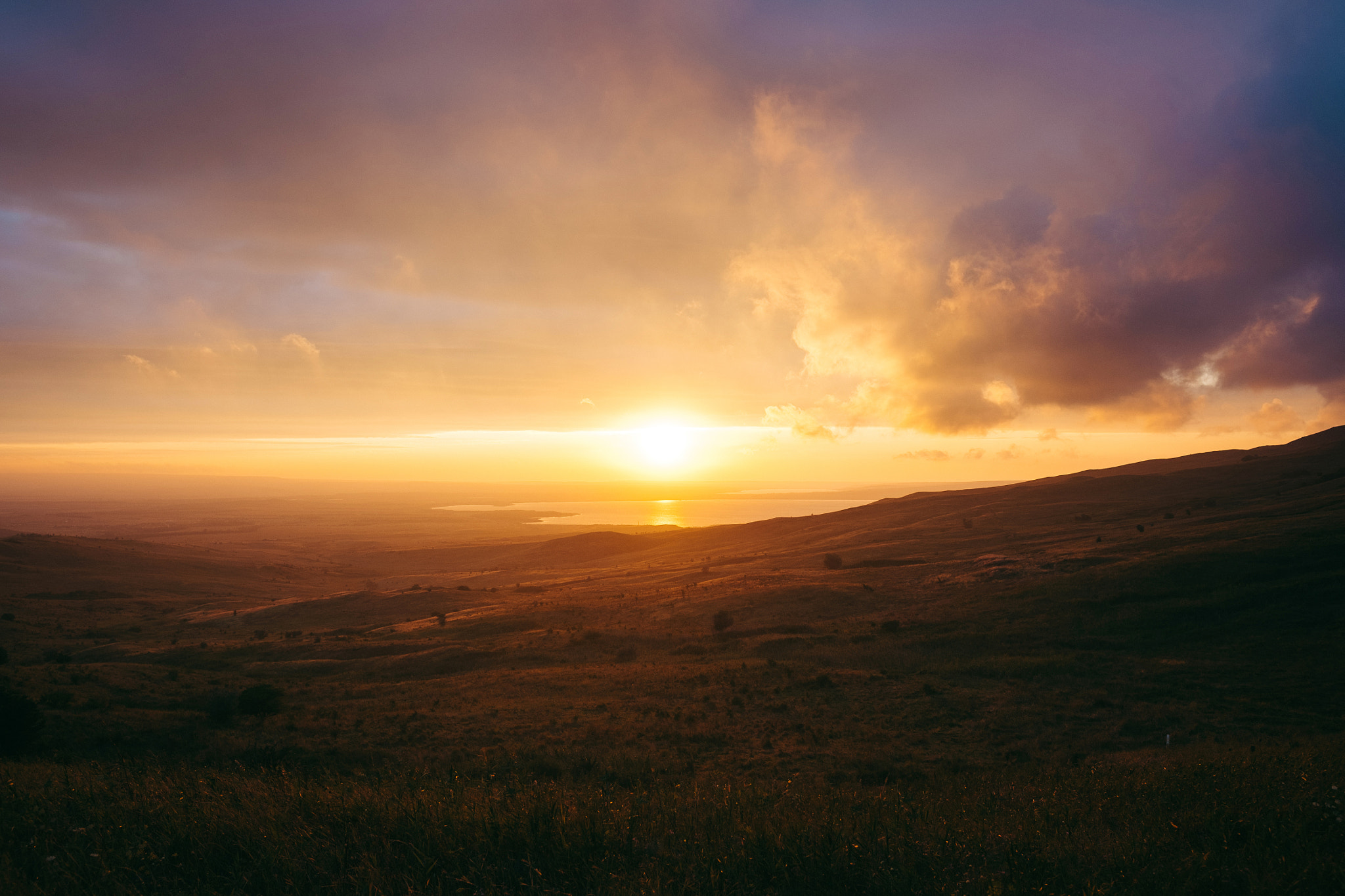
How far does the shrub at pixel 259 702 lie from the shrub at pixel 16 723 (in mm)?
5881

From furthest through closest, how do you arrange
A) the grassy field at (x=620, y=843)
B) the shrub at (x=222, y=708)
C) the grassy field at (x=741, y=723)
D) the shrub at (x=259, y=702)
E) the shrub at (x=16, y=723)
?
the shrub at (x=259, y=702) → the shrub at (x=222, y=708) → the shrub at (x=16, y=723) → the grassy field at (x=741, y=723) → the grassy field at (x=620, y=843)

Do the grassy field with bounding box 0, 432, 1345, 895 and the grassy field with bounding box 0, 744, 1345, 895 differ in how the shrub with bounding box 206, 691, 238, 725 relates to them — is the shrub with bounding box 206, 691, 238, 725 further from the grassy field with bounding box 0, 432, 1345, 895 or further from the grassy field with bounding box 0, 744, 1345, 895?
the grassy field with bounding box 0, 744, 1345, 895

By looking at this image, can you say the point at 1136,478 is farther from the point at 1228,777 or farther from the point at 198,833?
the point at 198,833

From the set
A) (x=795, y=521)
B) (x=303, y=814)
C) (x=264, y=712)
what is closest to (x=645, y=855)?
(x=303, y=814)

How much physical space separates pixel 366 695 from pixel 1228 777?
2941 cm

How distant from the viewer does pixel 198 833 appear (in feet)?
19.2

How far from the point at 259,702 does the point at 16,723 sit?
702cm

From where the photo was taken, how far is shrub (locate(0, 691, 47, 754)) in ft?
56.4

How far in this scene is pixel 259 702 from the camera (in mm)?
23766

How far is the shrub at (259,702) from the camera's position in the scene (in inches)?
926

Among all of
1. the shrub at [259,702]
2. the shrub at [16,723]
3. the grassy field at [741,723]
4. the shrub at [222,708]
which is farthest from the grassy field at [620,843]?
the shrub at [259,702]

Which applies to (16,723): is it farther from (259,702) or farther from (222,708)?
(259,702)

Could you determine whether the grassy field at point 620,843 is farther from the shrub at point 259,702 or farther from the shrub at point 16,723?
the shrub at point 259,702

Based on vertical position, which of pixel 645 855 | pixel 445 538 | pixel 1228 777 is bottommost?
pixel 445 538
